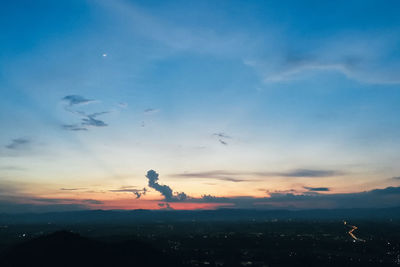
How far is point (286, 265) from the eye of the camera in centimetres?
19825

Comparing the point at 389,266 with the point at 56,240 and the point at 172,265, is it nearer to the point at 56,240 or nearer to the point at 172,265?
the point at 172,265

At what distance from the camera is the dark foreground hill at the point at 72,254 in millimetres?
147375

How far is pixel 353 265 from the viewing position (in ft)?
655

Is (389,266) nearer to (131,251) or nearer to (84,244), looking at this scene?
(131,251)

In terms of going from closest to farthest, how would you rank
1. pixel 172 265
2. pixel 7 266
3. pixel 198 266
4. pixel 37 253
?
pixel 7 266 < pixel 37 253 < pixel 172 265 < pixel 198 266

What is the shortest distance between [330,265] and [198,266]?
8328 centimetres

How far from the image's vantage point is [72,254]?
156 meters

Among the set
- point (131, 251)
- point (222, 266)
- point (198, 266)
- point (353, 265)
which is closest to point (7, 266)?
point (131, 251)

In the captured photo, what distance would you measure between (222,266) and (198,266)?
50.5 feet

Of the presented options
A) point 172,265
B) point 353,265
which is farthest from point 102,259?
point 353,265

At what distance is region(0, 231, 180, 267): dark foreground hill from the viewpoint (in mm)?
147375

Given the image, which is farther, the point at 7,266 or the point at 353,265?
the point at 353,265

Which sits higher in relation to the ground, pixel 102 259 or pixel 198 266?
pixel 102 259

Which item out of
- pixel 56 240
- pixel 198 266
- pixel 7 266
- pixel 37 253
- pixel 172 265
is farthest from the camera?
pixel 198 266
